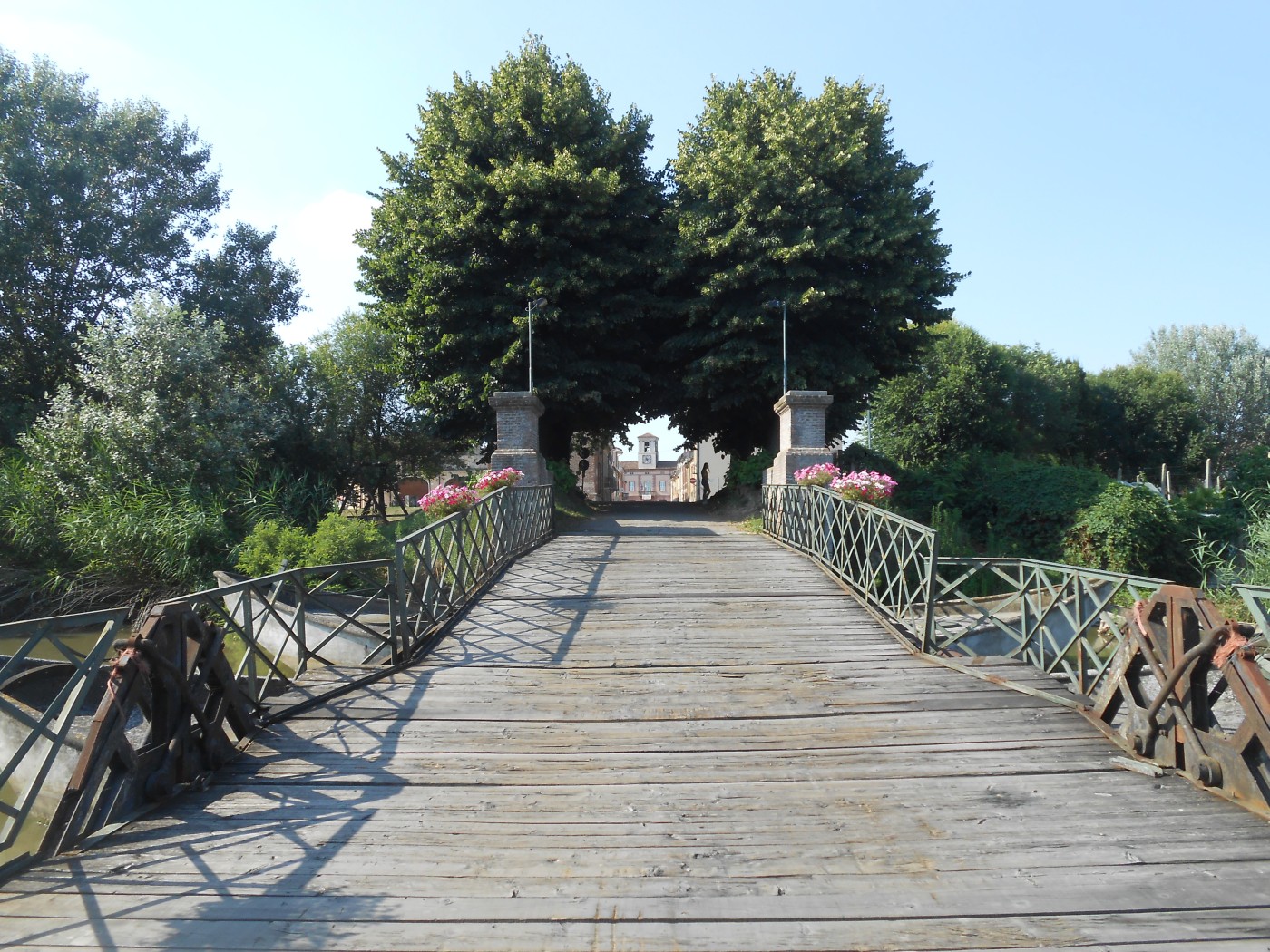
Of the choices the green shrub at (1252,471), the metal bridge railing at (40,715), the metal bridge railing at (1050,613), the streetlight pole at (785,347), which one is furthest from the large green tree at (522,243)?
the green shrub at (1252,471)

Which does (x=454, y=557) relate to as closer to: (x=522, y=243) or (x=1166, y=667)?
(x=1166, y=667)

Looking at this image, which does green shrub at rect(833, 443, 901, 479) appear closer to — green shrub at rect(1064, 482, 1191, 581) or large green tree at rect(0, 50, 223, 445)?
green shrub at rect(1064, 482, 1191, 581)

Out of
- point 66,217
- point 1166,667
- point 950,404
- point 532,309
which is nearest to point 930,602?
point 1166,667

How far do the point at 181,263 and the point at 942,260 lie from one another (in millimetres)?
20745

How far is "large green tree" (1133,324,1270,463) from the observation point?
40.3 m

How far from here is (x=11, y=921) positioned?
3.38 metres

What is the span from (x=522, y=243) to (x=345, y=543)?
8.95m

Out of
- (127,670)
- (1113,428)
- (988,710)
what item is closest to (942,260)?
(988,710)

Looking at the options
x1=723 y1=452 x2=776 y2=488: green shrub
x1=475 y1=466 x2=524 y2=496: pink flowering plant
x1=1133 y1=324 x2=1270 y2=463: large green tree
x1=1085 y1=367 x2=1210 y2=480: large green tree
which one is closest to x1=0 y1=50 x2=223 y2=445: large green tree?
x1=475 y1=466 x2=524 y2=496: pink flowering plant

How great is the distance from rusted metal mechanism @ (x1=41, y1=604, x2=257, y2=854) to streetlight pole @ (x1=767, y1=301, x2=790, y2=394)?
1379cm

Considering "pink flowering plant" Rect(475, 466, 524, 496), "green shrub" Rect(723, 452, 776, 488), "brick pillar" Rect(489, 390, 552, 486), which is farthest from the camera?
"green shrub" Rect(723, 452, 776, 488)

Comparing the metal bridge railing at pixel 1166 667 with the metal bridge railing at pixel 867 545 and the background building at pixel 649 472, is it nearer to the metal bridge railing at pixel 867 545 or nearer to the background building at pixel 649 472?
the metal bridge railing at pixel 867 545

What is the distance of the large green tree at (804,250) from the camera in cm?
1908

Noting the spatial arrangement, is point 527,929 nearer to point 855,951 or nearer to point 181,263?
point 855,951
